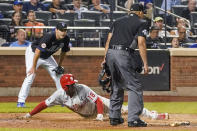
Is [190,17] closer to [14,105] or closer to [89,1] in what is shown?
[89,1]

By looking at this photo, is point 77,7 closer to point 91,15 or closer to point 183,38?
point 91,15

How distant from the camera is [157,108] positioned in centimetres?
1400

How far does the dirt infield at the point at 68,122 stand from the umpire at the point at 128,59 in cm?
36

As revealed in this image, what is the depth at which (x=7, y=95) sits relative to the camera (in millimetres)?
16812

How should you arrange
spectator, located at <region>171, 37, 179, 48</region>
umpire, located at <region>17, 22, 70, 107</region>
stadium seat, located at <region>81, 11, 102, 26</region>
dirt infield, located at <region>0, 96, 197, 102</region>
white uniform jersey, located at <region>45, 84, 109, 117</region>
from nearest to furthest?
white uniform jersey, located at <region>45, 84, 109, 117</region>, umpire, located at <region>17, 22, 70, 107</region>, dirt infield, located at <region>0, 96, 197, 102</region>, spectator, located at <region>171, 37, 179, 48</region>, stadium seat, located at <region>81, 11, 102, 26</region>

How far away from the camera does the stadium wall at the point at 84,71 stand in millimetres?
16797

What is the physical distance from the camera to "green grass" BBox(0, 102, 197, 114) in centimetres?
1322

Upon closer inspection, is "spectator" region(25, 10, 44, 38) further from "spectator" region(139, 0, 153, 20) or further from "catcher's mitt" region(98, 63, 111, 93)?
"catcher's mitt" region(98, 63, 111, 93)

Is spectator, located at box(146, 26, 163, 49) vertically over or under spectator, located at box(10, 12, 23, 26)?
under

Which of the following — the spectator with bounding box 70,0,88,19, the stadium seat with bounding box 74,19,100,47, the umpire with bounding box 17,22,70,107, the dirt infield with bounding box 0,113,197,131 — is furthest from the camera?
the spectator with bounding box 70,0,88,19

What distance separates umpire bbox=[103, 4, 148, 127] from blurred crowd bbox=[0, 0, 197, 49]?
626 centimetres

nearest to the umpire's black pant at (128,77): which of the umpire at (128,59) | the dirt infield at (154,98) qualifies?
the umpire at (128,59)

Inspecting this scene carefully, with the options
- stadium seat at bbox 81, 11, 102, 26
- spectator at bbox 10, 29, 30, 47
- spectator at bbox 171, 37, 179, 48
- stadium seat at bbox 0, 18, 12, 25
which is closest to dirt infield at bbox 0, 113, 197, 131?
spectator at bbox 10, 29, 30, 47

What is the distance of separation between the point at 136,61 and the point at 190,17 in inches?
327
